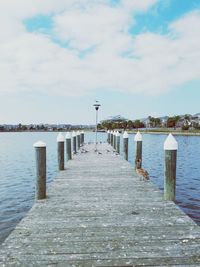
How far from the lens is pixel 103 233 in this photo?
504cm

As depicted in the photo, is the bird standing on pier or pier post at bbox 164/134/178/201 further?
the bird standing on pier

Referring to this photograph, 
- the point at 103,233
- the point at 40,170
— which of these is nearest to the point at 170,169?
the point at 103,233

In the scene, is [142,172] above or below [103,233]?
above

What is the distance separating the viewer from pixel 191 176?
2095 centimetres

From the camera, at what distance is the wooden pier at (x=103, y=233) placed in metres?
4.11

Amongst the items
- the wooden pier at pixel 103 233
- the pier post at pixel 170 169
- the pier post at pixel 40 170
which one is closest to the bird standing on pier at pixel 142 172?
the wooden pier at pixel 103 233

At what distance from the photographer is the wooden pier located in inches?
162

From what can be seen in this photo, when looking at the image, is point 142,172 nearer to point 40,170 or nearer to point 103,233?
point 40,170

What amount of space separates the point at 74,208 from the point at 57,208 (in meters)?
0.36

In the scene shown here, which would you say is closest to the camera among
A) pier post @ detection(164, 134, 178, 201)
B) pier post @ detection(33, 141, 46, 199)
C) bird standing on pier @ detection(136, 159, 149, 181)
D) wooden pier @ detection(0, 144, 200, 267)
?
wooden pier @ detection(0, 144, 200, 267)

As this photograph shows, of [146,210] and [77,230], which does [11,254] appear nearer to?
[77,230]

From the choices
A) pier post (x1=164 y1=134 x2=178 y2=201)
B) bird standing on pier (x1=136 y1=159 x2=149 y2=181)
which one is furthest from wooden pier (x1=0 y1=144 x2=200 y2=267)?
bird standing on pier (x1=136 y1=159 x2=149 y2=181)

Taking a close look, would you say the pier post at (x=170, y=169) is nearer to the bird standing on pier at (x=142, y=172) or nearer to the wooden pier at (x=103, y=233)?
the wooden pier at (x=103, y=233)

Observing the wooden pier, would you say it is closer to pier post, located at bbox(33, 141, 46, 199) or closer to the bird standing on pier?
pier post, located at bbox(33, 141, 46, 199)
